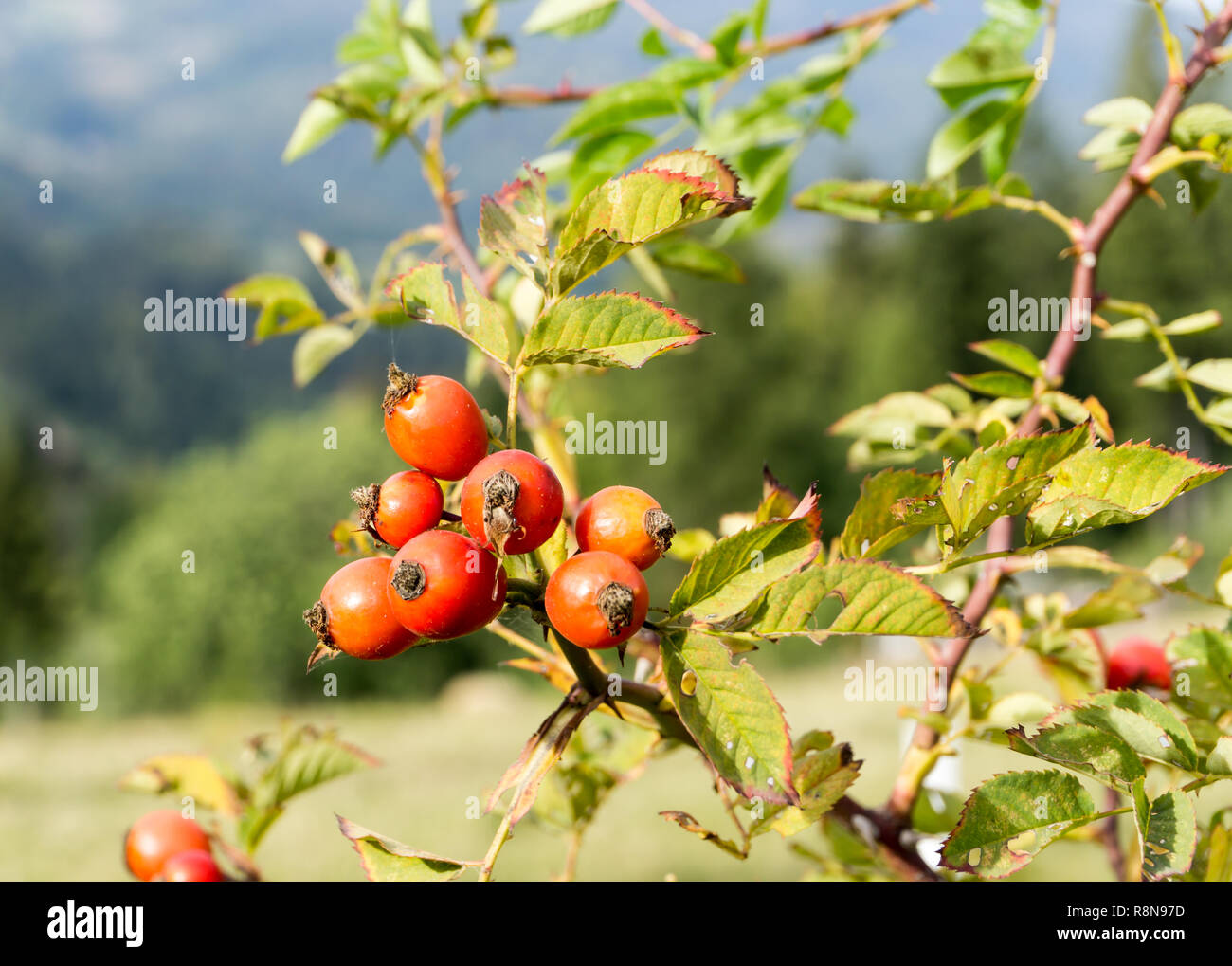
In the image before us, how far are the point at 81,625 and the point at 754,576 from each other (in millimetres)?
16998

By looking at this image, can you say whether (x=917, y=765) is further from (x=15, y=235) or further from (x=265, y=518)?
(x=15, y=235)

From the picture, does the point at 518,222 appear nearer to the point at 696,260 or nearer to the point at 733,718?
the point at 733,718

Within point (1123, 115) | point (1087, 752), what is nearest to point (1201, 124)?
point (1123, 115)

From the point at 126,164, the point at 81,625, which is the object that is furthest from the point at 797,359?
the point at 126,164

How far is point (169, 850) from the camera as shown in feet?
2.21

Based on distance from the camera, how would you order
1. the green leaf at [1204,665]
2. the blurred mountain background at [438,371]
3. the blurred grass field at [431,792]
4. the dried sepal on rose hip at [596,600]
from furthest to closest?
1. the blurred mountain background at [438,371]
2. the blurred grass field at [431,792]
3. the green leaf at [1204,665]
4. the dried sepal on rose hip at [596,600]

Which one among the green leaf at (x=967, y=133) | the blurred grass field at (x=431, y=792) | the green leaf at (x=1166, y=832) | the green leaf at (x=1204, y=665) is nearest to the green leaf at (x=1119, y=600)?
the green leaf at (x=1204, y=665)

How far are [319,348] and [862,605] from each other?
2.29ft

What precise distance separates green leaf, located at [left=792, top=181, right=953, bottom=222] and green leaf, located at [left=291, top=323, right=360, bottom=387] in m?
0.45

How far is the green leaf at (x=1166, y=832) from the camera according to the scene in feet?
1.35

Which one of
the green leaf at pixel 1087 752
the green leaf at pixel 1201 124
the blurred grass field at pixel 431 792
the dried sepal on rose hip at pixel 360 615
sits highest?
the green leaf at pixel 1201 124

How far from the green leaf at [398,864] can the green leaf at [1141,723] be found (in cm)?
29

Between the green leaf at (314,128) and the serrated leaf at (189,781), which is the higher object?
the green leaf at (314,128)

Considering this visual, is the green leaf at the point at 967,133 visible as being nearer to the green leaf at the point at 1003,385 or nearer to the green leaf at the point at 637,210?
the green leaf at the point at 1003,385
